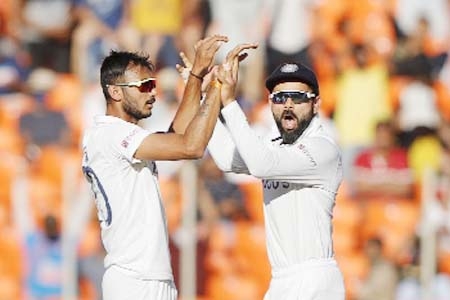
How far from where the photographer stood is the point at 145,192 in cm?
711

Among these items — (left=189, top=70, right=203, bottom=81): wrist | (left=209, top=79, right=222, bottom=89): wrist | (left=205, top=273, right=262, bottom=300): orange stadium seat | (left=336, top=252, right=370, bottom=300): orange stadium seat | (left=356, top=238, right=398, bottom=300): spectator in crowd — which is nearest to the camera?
(left=209, top=79, right=222, bottom=89): wrist

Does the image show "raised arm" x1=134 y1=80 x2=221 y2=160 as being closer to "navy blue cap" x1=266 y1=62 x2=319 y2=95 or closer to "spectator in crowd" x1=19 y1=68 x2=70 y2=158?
"navy blue cap" x1=266 y1=62 x2=319 y2=95

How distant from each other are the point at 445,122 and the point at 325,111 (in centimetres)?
124

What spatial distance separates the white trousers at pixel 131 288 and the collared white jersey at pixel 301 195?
0.65 meters

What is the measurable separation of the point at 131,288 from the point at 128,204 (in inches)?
17.8

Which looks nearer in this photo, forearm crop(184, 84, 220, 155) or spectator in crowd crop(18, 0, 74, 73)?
forearm crop(184, 84, 220, 155)

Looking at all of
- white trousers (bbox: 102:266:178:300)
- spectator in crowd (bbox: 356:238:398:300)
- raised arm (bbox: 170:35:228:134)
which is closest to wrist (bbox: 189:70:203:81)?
raised arm (bbox: 170:35:228:134)

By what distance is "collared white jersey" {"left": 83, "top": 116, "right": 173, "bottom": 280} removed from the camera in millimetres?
7066

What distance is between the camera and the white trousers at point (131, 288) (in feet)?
23.1

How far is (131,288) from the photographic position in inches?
277

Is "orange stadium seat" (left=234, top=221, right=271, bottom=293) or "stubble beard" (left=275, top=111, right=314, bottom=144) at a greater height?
"stubble beard" (left=275, top=111, right=314, bottom=144)

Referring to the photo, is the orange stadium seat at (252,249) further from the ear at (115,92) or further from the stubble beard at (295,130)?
the ear at (115,92)

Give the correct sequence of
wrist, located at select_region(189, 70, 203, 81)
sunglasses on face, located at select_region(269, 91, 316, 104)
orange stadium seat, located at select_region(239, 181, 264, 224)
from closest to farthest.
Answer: wrist, located at select_region(189, 70, 203, 81) → sunglasses on face, located at select_region(269, 91, 316, 104) → orange stadium seat, located at select_region(239, 181, 264, 224)

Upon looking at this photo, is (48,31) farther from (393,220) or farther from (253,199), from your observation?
(393,220)
